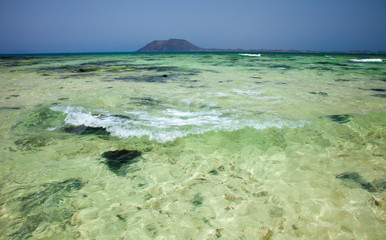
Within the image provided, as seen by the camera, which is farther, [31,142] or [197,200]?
[31,142]

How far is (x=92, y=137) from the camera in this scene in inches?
149

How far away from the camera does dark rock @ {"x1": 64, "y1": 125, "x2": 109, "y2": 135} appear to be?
157 inches

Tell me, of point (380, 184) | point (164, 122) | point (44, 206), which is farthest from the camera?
point (164, 122)

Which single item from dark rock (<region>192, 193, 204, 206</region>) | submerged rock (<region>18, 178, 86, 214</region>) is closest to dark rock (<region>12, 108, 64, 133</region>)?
submerged rock (<region>18, 178, 86, 214</region>)

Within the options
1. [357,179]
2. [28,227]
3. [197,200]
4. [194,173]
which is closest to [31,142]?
[28,227]

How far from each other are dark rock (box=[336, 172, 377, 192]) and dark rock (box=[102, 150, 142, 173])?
9.47 feet

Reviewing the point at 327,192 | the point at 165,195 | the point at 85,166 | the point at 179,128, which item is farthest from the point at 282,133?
the point at 85,166

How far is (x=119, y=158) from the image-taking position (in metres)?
3.11

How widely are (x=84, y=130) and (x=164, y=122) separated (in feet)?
5.40

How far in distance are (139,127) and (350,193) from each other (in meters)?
3.55

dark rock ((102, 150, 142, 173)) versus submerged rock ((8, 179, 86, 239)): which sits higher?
dark rock ((102, 150, 142, 173))

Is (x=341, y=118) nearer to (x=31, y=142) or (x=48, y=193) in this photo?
(x=48, y=193)

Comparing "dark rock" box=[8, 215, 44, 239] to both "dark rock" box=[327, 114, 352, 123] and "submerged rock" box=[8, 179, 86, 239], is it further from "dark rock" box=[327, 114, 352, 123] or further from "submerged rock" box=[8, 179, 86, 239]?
"dark rock" box=[327, 114, 352, 123]

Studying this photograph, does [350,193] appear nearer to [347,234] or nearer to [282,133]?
[347,234]
